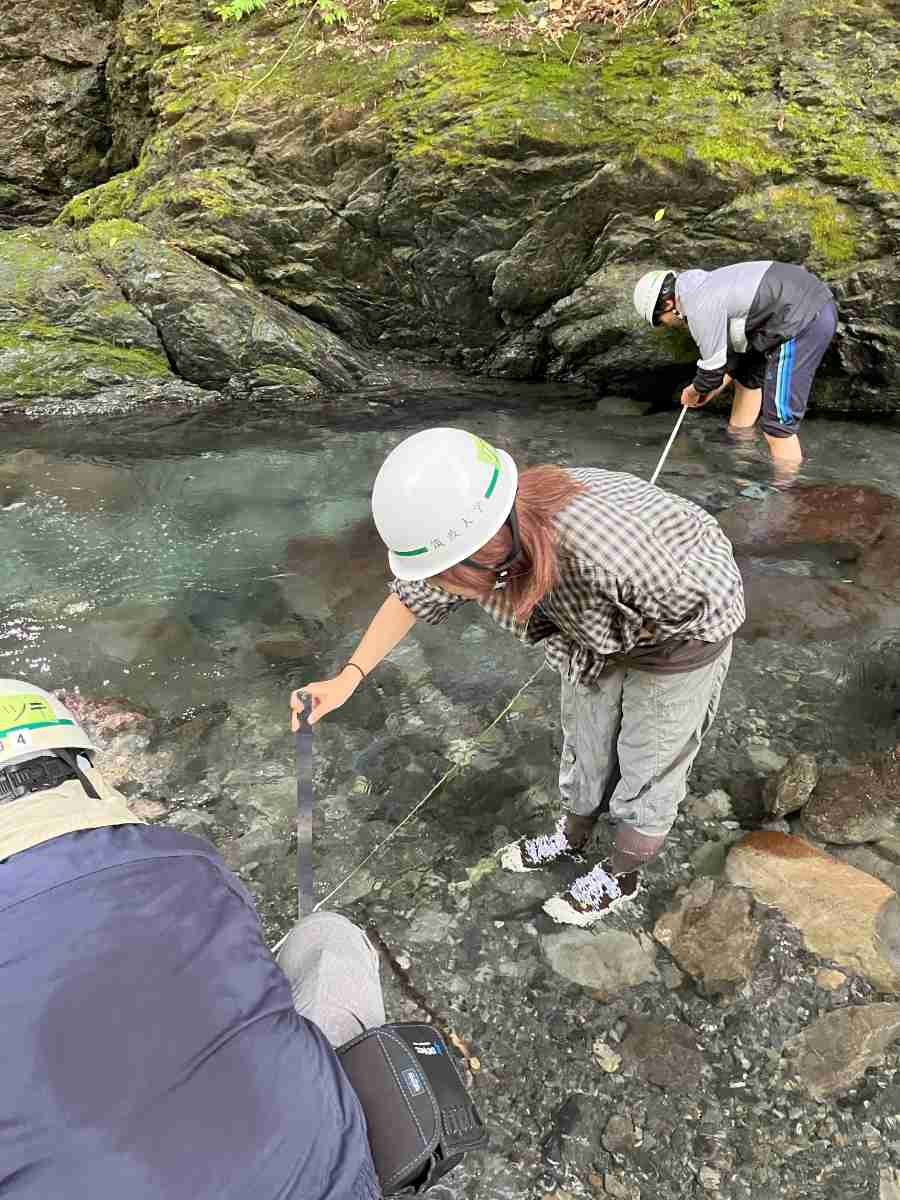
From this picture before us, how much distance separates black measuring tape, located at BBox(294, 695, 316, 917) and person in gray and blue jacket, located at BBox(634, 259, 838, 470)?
5073 mm

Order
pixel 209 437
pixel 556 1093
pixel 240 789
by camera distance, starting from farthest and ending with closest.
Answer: pixel 209 437
pixel 240 789
pixel 556 1093

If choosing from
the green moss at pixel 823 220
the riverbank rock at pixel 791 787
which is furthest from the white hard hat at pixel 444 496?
the green moss at pixel 823 220

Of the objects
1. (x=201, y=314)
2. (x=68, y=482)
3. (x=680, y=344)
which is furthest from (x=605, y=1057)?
(x=201, y=314)

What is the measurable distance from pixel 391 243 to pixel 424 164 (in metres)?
0.89

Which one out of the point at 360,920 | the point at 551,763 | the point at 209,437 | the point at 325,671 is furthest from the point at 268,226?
the point at 360,920

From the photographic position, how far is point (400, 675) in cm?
441

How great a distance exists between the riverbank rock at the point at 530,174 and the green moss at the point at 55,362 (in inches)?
62.1

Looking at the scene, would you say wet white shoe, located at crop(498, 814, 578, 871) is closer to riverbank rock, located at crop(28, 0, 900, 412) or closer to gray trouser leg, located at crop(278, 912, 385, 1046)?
gray trouser leg, located at crop(278, 912, 385, 1046)

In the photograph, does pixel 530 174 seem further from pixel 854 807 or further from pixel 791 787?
pixel 854 807

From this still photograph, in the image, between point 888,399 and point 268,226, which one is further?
point 268,226

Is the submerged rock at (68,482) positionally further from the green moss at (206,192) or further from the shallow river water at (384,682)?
the green moss at (206,192)

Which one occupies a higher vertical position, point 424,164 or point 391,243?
point 424,164

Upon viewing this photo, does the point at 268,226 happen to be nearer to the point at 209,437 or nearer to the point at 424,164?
the point at 424,164

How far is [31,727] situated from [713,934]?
246 centimetres
